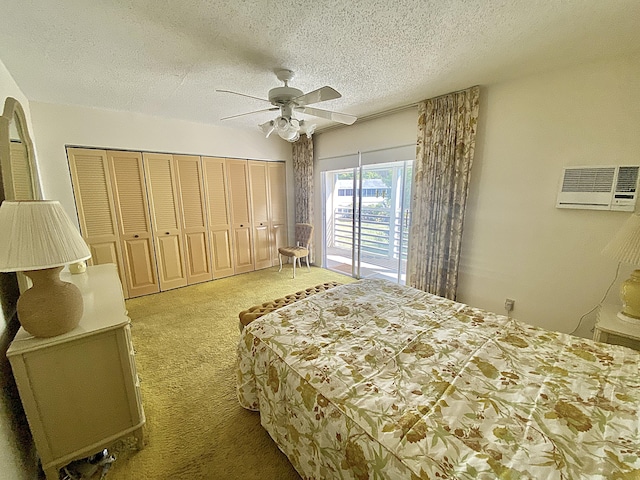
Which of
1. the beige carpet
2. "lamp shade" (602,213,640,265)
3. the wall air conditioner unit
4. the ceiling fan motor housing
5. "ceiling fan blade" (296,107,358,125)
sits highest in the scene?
the ceiling fan motor housing

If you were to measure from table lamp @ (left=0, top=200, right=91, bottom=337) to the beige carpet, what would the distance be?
87 centimetres

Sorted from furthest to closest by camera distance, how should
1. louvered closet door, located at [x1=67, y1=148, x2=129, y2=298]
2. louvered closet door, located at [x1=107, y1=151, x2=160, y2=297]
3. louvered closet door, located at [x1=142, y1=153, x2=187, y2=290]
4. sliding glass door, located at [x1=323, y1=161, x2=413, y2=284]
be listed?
1. sliding glass door, located at [x1=323, y1=161, x2=413, y2=284]
2. louvered closet door, located at [x1=142, y1=153, x2=187, y2=290]
3. louvered closet door, located at [x1=107, y1=151, x2=160, y2=297]
4. louvered closet door, located at [x1=67, y1=148, x2=129, y2=298]

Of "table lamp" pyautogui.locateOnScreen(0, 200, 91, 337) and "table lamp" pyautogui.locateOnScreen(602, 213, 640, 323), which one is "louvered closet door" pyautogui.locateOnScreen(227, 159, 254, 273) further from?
"table lamp" pyautogui.locateOnScreen(602, 213, 640, 323)

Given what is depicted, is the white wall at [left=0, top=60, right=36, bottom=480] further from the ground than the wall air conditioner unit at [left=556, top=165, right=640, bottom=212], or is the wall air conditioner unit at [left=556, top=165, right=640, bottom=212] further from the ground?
the wall air conditioner unit at [left=556, top=165, right=640, bottom=212]

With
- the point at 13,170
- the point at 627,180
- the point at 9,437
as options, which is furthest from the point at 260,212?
the point at 627,180

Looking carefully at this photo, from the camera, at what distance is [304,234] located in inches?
185

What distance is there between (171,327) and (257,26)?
287 centimetres

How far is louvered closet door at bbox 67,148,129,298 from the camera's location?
305cm

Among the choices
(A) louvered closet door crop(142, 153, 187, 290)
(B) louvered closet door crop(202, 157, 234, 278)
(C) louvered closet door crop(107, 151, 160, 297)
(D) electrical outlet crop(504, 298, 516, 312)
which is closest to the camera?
(D) electrical outlet crop(504, 298, 516, 312)

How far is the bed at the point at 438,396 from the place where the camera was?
80cm

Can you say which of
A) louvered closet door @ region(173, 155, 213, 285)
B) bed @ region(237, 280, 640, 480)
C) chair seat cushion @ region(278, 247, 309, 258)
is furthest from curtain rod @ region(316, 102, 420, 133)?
bed @ region(237, 280, 640, 480)

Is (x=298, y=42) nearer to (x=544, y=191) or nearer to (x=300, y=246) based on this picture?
(x=544, y=191)

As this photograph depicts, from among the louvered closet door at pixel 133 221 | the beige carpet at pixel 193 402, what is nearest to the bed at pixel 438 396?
the beige carpet at pixel 193 402

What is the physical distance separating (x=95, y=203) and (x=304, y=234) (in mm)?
2966
